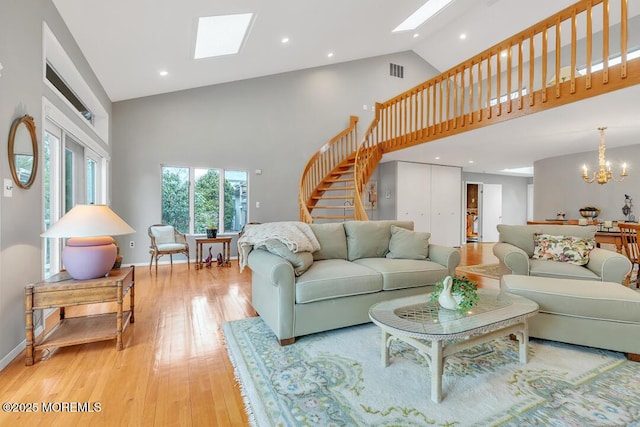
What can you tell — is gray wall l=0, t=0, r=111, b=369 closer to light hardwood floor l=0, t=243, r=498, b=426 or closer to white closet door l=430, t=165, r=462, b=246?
light hardwood floor l=0, t=243, r=498, b=426

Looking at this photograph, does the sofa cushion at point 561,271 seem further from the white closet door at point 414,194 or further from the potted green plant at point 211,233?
the potted green plant at point 211,233

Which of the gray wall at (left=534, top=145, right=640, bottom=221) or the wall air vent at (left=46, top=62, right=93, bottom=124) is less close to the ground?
the wall air vent at (left=46, top=62, right=93, bottom=124)

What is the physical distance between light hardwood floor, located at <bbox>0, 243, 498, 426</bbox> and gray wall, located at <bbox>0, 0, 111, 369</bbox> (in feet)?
1.17

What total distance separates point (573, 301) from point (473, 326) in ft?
3.45

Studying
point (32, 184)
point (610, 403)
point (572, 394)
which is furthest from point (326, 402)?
point (32, 184)

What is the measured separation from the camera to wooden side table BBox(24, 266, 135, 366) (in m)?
1.93

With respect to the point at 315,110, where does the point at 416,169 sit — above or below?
below

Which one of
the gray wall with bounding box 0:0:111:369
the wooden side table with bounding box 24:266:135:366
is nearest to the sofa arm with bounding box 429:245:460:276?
the wooden side table with bounding box 24:266:135:366

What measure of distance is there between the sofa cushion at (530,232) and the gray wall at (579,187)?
2688mm

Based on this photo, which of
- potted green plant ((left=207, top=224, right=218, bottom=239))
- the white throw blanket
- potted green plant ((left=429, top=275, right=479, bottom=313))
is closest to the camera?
potted green plant ((left=429, top=275, right=479, bottom=313))

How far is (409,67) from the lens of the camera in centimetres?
795

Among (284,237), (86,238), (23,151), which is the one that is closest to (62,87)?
(23,151)

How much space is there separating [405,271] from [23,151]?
10.3 ft

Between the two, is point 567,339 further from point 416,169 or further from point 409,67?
point 409,67
